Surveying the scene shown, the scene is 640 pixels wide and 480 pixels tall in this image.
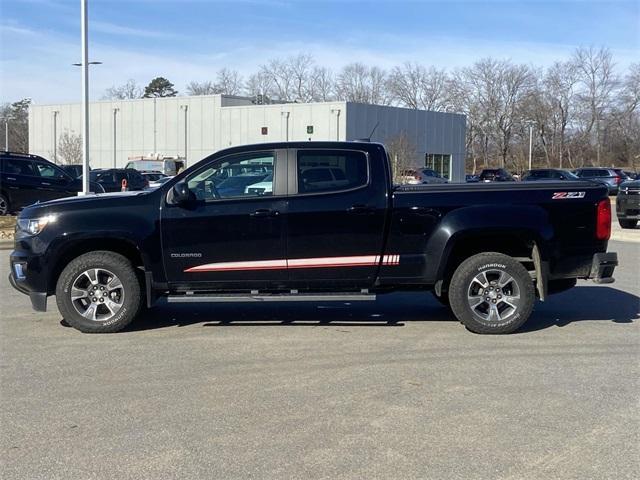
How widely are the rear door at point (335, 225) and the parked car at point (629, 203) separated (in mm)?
15653

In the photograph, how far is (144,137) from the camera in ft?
214

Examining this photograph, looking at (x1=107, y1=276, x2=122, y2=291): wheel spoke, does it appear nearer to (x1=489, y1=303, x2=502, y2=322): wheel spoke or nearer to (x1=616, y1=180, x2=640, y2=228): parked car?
(x1=489, y1=303, x2=502, y2=322): wheel spoke

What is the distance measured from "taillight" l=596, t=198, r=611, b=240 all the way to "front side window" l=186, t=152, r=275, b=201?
335 cm

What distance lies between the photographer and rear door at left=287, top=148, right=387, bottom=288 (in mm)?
7410

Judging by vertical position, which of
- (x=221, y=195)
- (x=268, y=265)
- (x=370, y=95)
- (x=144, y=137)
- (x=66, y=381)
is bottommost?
(x=66, y=381)

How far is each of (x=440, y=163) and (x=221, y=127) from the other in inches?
812

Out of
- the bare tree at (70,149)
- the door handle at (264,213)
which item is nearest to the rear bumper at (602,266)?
the door handle at (264,213)

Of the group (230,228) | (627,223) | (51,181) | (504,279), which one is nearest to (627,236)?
(627,223)

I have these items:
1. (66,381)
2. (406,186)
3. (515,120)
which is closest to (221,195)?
(406,186)

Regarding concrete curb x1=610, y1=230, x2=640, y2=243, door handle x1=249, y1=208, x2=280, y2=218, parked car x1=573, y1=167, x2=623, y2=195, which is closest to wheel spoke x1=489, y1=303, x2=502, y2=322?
door handle x1=249, y1=208, x2=280, y2=218

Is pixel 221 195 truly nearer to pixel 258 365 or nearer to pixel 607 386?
pixel 258 365

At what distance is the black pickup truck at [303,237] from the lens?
7398 mm

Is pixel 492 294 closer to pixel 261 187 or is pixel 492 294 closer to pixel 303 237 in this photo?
pixel 303 237

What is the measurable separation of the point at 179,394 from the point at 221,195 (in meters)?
2.59
